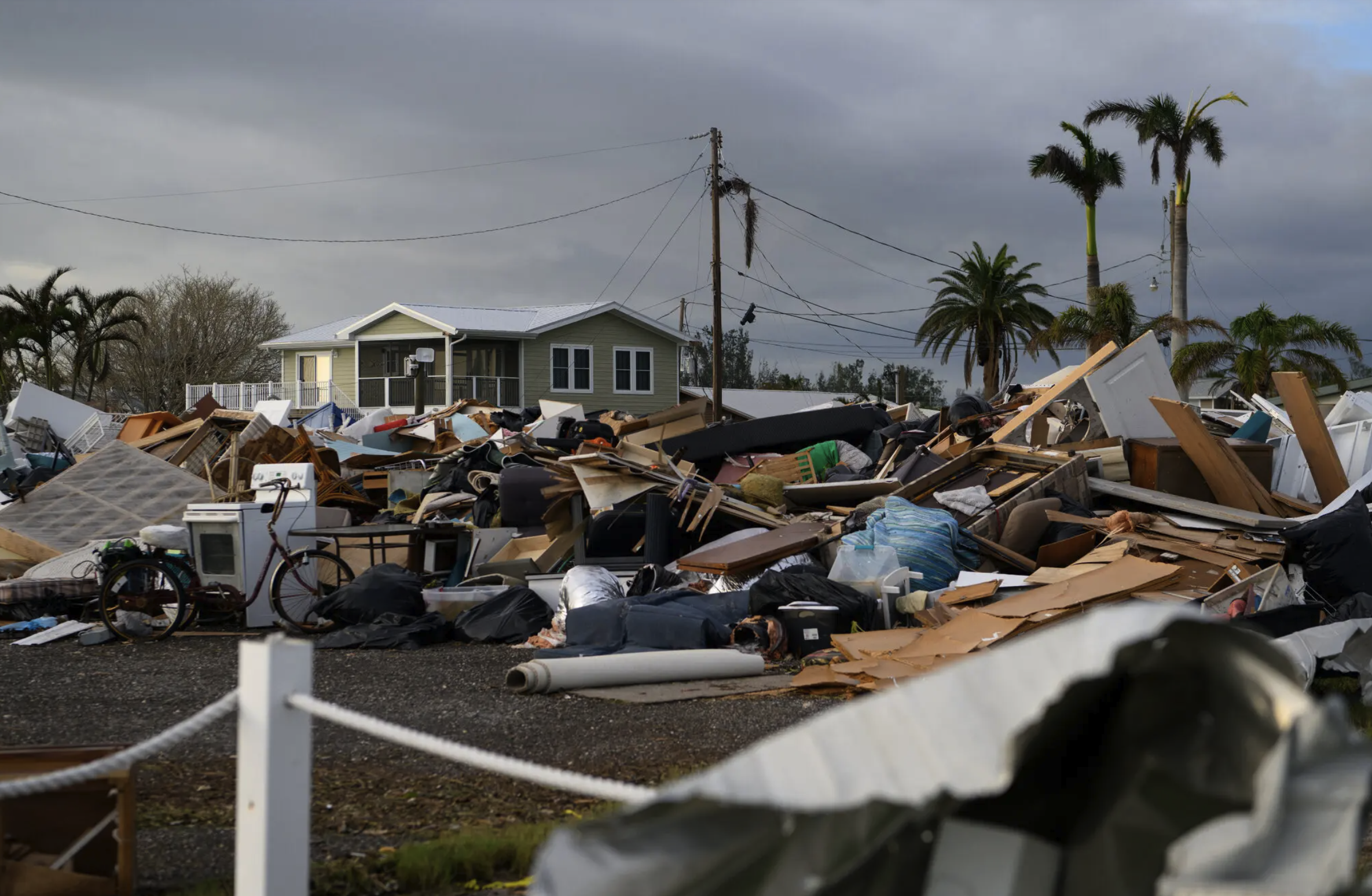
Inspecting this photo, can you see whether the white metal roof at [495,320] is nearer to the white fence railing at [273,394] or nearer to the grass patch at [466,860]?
the white fence railing at [273,394]

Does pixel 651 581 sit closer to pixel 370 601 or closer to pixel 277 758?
pixel 370 601

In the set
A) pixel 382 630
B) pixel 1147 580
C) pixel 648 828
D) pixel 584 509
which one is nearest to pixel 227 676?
pixel 382 630

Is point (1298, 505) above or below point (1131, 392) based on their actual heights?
below

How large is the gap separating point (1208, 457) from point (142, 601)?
10.2 metres

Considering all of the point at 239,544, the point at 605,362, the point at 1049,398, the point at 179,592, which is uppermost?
the point at 605,362

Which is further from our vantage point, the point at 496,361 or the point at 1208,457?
the point at 496,361

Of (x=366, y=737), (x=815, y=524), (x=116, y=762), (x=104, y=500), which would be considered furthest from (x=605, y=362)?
(x=116, y=762)

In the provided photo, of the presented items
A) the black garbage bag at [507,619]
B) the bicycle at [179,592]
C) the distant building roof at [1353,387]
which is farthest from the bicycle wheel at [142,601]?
the distant building roof at [1353,387]

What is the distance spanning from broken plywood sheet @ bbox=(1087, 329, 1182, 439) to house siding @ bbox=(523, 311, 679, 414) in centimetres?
2595

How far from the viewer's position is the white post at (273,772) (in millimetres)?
2580

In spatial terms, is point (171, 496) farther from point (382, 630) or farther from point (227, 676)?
point (227, 676)

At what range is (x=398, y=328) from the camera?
3906 cm

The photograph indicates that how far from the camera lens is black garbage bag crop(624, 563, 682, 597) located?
1055 centimetres


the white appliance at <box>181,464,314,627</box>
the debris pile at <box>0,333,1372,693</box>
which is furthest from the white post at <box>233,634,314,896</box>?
the white appliance at <box>181,464,314,627</box>
